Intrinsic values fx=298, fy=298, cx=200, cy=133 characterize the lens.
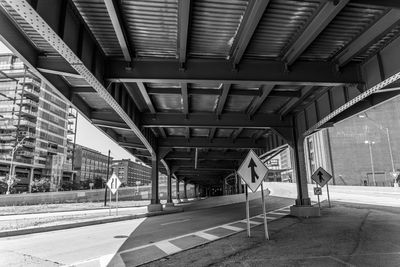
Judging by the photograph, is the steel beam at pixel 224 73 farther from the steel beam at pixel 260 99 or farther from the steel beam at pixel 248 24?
the steel beam at pixel 260 99

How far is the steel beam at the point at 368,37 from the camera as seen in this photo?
8.24 meters

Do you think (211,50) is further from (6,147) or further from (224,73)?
(6,147)

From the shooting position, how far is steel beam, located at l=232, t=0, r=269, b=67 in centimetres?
732

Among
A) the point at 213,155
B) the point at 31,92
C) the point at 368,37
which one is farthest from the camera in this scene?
the point at 31,92

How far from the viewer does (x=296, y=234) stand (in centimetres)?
1118

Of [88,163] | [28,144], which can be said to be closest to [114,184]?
[28,144]

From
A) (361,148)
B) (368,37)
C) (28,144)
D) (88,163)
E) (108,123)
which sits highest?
(28,144)

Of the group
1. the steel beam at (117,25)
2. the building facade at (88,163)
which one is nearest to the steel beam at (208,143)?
the steel beam at (117,25)

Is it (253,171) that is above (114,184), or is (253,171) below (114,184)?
above

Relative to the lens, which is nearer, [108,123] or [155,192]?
[108,123]

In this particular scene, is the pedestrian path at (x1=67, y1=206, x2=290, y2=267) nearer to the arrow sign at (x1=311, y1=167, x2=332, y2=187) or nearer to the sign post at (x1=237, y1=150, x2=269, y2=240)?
the sign post at (x1=237, y1=150, x2=269, y2=240)

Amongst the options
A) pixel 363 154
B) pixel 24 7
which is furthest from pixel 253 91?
pixel 363 154

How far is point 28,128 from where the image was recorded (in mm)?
93938

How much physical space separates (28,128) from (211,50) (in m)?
A: 99.9
